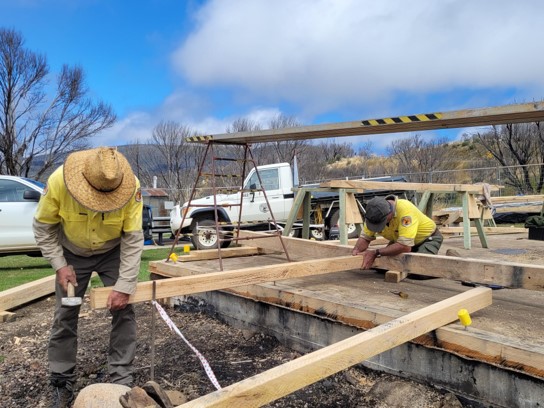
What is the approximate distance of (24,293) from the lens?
5.52 m

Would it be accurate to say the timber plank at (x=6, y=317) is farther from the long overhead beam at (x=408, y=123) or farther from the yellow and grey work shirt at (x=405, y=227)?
the yellow and grey work shirt at (x=405, y=227)

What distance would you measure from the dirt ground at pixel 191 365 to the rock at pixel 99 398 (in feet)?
3.12

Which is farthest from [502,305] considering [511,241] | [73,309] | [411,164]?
[411,164]

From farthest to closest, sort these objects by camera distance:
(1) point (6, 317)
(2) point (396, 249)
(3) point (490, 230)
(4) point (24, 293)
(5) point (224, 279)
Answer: (3) point (490, 230), (4) point (24, 293), (1) point (6, 317), (2) point (396, 249), (5) point (224, 279)

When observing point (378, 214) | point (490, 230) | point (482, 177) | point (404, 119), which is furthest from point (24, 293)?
point (482, 177)

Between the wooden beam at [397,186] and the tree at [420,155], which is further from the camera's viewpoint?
the tree at [420,155]

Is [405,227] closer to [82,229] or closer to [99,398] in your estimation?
[82,229]

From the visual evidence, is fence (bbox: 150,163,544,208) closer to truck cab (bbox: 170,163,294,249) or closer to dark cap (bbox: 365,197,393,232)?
truck cab (bbox: 170,163,294,249)

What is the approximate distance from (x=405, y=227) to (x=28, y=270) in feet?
24.9

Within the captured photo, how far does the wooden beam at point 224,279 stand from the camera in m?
3.01

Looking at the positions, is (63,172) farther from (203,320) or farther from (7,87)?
(7,87)

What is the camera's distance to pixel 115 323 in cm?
327

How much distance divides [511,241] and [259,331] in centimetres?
595

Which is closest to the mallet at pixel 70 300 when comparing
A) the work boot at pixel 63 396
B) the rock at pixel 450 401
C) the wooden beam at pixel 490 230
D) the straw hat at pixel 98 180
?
the straw hat at pixel 98 180
